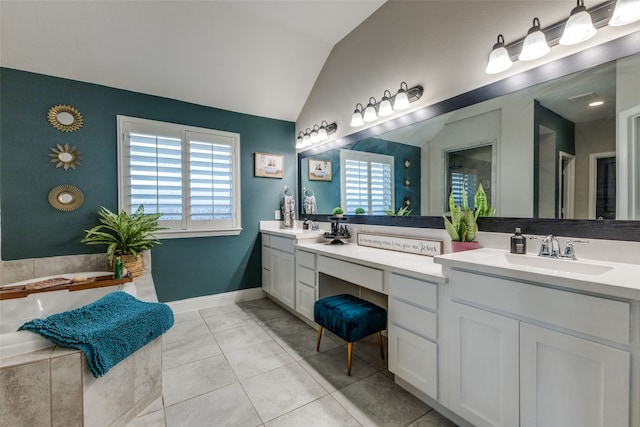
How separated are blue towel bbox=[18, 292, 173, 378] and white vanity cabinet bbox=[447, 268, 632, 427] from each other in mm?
1697

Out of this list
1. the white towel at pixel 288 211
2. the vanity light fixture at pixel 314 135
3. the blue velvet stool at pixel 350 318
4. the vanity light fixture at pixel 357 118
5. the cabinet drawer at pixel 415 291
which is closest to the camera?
the cabinet drawer at pixel 415 291

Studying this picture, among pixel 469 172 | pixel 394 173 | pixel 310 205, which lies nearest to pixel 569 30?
pixel 469 172

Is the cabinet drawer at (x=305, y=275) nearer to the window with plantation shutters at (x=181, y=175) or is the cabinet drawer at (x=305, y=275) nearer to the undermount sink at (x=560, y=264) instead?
the window with plantation shutters at (x=181, y=175)

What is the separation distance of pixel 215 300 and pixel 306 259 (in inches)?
59.2

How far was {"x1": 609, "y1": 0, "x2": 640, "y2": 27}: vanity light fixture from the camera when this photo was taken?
111 cm

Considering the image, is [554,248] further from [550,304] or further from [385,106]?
[385,106]

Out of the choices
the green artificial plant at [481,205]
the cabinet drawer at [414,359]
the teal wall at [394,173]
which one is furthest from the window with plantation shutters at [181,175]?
the green artificial plant at [481,205]

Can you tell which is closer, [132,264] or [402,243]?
[402,243]

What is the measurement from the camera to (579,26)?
1.23 meters

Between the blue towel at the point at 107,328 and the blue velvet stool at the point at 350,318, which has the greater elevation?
the blue towel at the point at 107,328

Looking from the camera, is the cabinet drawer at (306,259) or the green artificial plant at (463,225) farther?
the cabinet drawer at (306,259)

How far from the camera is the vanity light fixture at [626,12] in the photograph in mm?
1110

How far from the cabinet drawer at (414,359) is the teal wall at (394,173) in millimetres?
990

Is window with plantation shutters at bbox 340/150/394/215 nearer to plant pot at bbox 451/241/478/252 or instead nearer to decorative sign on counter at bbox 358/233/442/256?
decorative sign on counter at bbox 358/233/442/256
